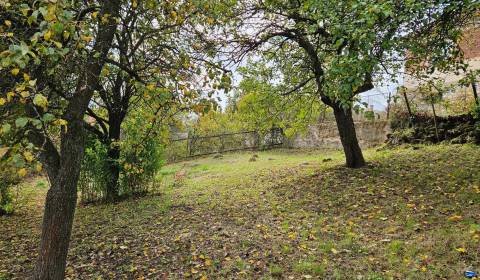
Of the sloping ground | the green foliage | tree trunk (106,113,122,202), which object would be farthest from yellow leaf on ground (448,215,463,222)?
tree trunk (106,113,122,202)

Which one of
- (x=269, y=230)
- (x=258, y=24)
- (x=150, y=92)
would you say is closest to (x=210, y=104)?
(x=150, y=92)

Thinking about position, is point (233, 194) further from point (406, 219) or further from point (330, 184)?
point (406, 219)

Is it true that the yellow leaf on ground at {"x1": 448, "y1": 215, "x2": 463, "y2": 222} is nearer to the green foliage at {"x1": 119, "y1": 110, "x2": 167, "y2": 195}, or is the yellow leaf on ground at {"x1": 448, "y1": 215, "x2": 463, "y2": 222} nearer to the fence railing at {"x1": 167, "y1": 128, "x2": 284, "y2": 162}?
the green foliage at {"x1": 119, "y1": 110, "x2": 167, "y2": 195}

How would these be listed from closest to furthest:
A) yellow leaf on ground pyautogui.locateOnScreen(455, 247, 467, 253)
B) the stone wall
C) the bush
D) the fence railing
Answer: yellow leaf on ground pyautogui.locateOnScreen(455, 247, 467, 253), the bush, the stone wall, the fence railing

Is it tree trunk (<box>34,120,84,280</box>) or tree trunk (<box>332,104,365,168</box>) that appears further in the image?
tree trunk (<box>332,104,365,168</box>)

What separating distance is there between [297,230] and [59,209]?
361 cm

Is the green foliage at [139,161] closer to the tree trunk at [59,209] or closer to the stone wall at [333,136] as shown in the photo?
the tree trunk at [59,209]

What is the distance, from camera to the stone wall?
1453 cm

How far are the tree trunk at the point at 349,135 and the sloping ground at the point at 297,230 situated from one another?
1.40 feet

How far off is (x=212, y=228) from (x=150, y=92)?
295 centimetres

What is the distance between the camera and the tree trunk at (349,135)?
29.2ft

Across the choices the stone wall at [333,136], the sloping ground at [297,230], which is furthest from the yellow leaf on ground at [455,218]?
the stone wall at [333,136]

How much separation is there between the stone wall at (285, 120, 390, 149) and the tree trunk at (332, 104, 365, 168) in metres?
3.50

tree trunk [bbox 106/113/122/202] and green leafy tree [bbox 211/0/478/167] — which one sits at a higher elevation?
green leafy tree [bbox 211/0/478/167]
